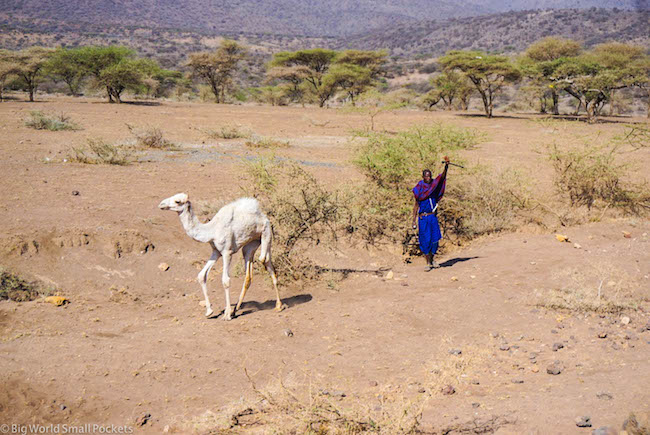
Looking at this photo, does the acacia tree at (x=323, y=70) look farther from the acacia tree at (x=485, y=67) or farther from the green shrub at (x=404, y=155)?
the green shrub at (x=404, y=155)

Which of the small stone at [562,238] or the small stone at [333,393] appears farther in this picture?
the small stone at [562,238]

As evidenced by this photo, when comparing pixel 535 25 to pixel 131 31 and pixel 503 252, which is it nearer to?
pixel 131 31

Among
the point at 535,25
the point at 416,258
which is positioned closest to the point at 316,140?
the point at 416,258

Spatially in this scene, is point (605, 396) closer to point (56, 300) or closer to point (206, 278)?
point (206, 278)

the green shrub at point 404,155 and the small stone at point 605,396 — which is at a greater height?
the green shrub at point 404,155

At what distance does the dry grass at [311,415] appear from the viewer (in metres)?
3.44

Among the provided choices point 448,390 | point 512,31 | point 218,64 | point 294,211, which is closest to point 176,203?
point 294,211

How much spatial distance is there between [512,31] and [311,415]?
329 ft

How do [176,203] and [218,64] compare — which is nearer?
[176,203]

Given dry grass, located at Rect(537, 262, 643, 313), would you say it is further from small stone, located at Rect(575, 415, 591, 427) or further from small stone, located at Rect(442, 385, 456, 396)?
small stone, located at Rect(575, 415, 591, 427)

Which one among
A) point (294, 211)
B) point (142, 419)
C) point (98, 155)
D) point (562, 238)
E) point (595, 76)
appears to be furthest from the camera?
point (595, 76)

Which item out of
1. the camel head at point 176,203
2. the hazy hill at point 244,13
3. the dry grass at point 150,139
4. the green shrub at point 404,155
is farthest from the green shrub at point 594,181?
the hazy hill at point 244,13

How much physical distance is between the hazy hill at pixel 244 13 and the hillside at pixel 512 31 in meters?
7.00

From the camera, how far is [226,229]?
5785mm
